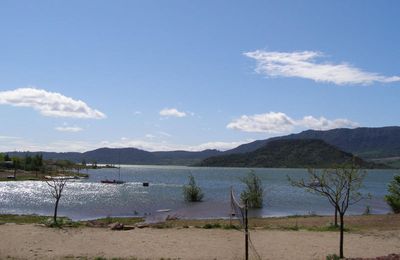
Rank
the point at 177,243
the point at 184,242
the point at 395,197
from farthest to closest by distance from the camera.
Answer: the point at 395,197 → the point at 184,242 → the point at 177,243

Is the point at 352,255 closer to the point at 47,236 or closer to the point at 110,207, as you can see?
the point at 47,236

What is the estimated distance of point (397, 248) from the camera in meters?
18.6

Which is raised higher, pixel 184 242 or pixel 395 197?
pixel 395 197

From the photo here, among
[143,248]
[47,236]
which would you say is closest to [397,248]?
[143,248]

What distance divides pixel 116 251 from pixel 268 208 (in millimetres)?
33663

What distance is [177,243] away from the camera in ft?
64.2

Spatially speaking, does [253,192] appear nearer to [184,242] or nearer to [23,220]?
[23,220]

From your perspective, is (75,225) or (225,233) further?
(75,225)

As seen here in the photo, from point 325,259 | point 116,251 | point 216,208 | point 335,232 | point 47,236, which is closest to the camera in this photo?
point 325,259

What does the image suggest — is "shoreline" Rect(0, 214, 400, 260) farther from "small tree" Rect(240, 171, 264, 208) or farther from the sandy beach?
"small tree" Rect(240, 171, 264, 208)

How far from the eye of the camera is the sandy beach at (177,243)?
1712 centimetres

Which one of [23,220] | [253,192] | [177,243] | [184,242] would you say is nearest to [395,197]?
[253,192]

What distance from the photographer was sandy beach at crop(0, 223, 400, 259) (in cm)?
1712

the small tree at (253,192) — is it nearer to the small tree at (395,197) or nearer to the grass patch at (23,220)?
the small tree at (395,197)
